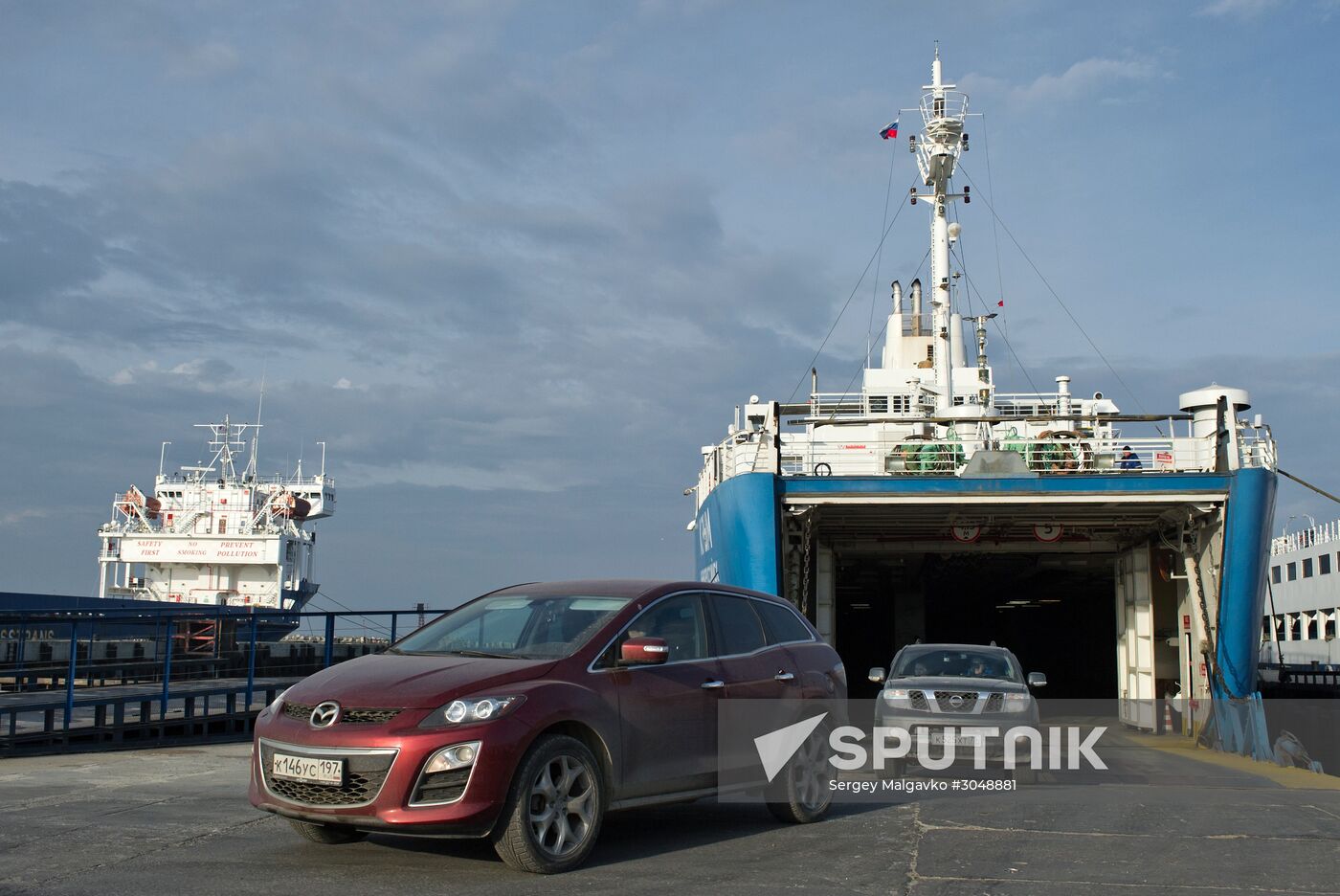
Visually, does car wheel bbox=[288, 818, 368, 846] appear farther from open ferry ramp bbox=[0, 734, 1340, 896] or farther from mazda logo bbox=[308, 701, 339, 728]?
mazda logo bbox=[308, 701, 339, 728]

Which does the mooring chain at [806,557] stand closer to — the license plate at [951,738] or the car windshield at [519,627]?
the license plate at [951,738]

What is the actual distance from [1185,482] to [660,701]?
44.1 feet

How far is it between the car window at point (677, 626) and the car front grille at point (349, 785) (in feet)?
5.06

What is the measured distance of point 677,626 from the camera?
723 cm

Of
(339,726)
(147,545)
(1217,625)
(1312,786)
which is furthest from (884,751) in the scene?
(147,545)

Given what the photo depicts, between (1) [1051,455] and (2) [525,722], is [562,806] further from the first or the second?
(1) [1051,455]

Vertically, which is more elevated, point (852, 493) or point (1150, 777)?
→ point (852, 493)

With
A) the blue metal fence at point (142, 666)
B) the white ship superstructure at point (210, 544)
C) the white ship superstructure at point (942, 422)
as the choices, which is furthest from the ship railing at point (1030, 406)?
the white ship superstructure at point (210, 544)

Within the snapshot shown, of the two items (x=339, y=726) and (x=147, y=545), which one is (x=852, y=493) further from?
(x=147, y=545)

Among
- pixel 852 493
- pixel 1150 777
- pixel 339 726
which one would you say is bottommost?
pixel 1150 777

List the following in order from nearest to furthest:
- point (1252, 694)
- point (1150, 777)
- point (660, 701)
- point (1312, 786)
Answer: point (660, 701) → point (1312, 786) → point (1150, 777) → point (1252, 694)

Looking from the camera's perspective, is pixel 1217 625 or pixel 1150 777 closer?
pixel 1150 777

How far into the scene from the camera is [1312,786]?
11453 mm

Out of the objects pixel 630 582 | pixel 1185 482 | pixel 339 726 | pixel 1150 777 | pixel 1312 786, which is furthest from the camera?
pixel 1185 482
